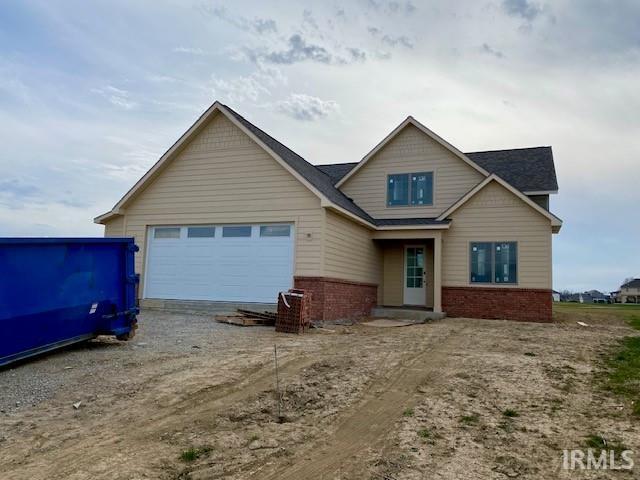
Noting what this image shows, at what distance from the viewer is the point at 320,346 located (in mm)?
→ 10086

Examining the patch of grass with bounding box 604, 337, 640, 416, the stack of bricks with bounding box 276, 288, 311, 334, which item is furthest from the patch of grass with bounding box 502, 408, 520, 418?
the stack of bricks with bounding box 276, 288, 311, 334

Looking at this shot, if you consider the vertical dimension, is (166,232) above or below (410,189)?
below

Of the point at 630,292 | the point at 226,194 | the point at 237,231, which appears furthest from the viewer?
the point at 630,292

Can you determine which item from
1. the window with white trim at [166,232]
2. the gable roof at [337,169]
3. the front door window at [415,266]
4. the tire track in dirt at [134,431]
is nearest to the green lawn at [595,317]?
the front door window at [415,266]

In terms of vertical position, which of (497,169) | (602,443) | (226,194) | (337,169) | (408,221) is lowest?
(602,443)

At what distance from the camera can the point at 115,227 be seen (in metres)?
17.5

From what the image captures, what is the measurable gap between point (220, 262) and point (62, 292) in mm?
7411

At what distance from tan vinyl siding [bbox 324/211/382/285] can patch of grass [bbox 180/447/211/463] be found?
9789mm

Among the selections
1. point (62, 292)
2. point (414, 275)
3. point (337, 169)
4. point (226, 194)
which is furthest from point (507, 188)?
point (62, 292)

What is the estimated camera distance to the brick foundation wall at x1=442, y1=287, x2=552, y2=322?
1677 centimetres

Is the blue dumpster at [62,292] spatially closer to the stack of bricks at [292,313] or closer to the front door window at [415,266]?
the stack of bricks at [292,313]

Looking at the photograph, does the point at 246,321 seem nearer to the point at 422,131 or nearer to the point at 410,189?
the point at 410,189

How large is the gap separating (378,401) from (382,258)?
13513 millimetres

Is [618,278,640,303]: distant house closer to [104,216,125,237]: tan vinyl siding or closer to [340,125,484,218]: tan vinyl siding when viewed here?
[340,125,484,218]: tan vinyl siding
